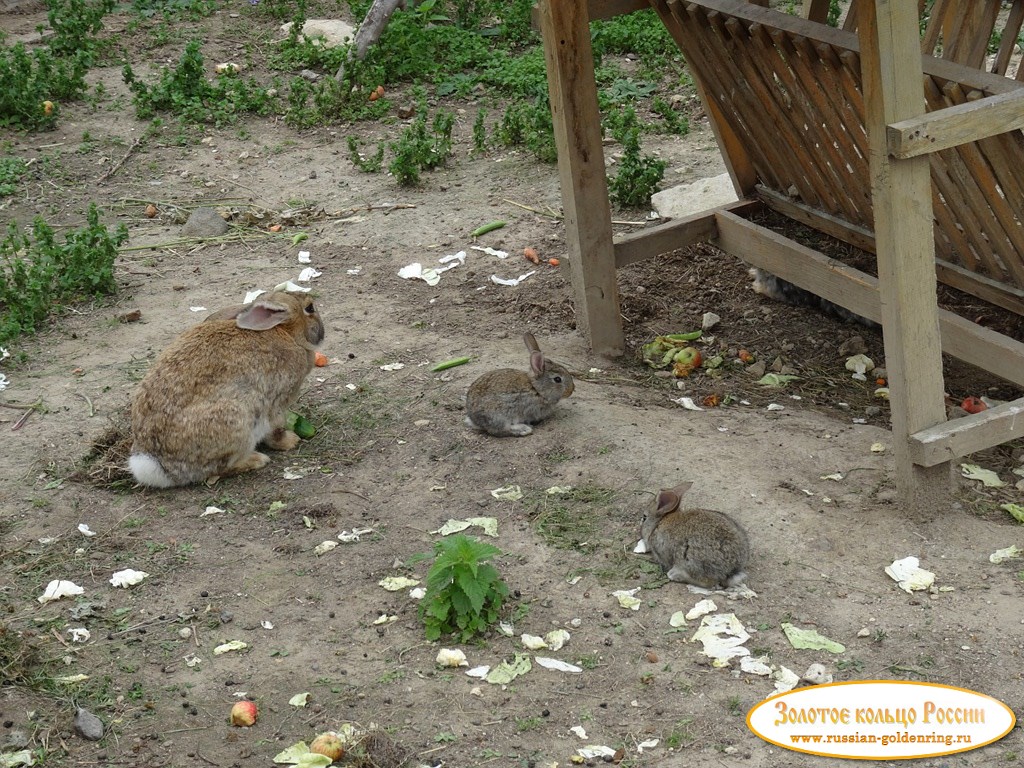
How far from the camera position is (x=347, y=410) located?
6.69m

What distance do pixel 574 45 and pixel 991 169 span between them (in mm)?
2218

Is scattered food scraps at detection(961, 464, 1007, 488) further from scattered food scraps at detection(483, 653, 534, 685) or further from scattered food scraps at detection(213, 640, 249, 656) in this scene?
scattered food scraps at detection(213, 640, 249, 656)

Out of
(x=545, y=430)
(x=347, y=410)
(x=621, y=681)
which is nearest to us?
(x=621, y=681)

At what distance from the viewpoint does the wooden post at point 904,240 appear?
4699 millimetres

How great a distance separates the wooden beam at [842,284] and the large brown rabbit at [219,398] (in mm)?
2748

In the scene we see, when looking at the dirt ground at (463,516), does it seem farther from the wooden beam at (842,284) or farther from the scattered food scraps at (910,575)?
the wooden beam at (842,284)

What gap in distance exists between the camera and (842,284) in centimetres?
663

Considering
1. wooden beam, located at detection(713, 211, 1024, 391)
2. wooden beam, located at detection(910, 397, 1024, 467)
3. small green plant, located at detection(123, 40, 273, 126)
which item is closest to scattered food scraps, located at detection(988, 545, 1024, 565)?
wooden beam, located at detection(910, 397, 1024, 467)

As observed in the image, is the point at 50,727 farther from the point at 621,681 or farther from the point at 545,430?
the point at 545,430

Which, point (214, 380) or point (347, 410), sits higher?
point (214, 380)

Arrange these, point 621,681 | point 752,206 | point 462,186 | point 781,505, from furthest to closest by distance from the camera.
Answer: point 462,186 → point 752,206 → point 781,505 → point 621,681

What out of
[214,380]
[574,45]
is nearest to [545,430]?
[214,380]

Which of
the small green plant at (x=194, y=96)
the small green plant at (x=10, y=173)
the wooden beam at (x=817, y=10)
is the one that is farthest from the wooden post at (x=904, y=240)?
the small green plant at (x=194, y=96)

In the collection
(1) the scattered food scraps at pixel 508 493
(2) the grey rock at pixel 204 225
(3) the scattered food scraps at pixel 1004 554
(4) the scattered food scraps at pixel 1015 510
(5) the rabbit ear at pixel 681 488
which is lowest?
(3) the scattered food scraps at pixel 1004 554
